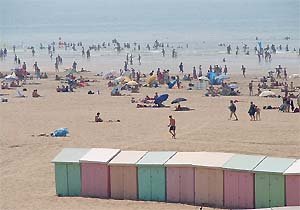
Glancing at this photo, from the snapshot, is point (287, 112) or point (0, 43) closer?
point (287, 112)

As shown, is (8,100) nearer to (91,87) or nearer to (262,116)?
(91,87)

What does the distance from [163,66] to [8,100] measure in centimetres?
2122

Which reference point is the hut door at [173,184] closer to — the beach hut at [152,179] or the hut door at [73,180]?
the beach hut at [152,179]

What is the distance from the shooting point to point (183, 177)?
17.4 metres

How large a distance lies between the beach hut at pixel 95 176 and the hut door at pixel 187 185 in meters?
1.60

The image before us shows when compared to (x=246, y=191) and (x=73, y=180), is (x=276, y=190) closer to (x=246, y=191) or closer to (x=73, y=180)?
(x=246, y=191)

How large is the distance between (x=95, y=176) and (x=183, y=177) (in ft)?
6.26

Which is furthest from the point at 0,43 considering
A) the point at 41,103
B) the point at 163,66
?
the point at 41,103

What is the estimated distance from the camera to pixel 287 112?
2834cm

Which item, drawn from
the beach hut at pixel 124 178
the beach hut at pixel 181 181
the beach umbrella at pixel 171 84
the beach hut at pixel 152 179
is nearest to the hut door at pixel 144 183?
the beach hut at pixel 152 179

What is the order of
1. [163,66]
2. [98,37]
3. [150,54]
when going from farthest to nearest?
[98,37], [150,54], [163,66]

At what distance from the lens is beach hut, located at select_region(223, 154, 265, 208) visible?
55.0 feet

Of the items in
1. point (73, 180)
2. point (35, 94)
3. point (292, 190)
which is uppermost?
point (35, 94)

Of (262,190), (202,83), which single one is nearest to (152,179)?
(262,190)
